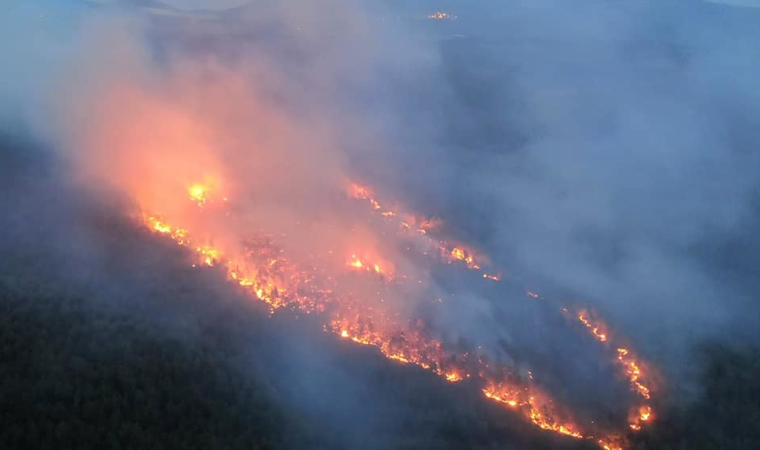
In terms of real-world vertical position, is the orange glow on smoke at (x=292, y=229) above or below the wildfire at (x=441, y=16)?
below

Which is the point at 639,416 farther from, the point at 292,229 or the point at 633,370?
the point at 292,229

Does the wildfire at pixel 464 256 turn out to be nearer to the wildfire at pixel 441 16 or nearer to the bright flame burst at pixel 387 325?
the bright flame burst at pixel 387 325

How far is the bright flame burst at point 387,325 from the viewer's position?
8234 mm

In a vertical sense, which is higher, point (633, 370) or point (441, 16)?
point (441, 16)

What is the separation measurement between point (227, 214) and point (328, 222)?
190 centimetres

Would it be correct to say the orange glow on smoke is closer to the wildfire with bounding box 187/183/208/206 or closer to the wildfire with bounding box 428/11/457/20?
the wildfire with bounding box 187/183/208/206

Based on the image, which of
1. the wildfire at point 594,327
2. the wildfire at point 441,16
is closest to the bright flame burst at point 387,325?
the wildfire at point 594,327

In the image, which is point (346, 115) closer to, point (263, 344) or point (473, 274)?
point (473, 274)

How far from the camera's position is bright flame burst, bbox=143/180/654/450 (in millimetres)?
8234

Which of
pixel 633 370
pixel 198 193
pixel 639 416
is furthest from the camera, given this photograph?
pixel 198 193

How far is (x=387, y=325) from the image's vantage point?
919 cm

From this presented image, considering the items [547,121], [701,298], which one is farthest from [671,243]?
[547,121]

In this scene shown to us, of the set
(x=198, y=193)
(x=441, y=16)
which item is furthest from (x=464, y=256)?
(x=441, y=16)

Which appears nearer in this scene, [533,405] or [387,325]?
[533,405]
